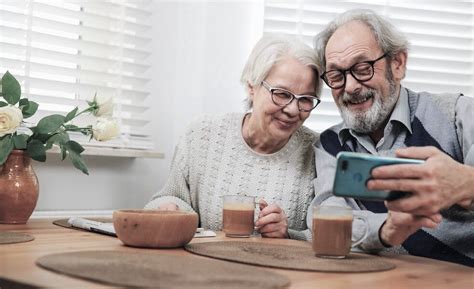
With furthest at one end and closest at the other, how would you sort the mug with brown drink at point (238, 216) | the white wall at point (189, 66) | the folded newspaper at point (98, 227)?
1. the white wall at point (189, 66)
2. the mug with brown drink at point (238, 216)
3. the folded newspaper at point (98, 227)

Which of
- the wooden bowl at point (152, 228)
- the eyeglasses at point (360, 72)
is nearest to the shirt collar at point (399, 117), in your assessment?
the eyeglasses at point (360, 72)

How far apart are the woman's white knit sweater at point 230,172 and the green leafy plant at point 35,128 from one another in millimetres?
305

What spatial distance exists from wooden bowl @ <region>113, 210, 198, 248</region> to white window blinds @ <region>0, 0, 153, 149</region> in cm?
93

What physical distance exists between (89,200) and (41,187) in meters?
0.20

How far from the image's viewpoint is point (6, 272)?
3.06 ft

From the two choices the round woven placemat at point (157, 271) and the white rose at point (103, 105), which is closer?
the round woven placemat at point (157, 271)

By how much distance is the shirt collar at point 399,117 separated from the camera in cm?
184

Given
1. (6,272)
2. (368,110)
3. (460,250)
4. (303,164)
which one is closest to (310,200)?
(303,164)

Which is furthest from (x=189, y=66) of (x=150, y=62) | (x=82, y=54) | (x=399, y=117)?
(x=399, y=117)

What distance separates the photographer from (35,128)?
5.66 ft

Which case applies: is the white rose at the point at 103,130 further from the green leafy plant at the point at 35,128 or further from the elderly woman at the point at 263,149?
the elderly woman at the point at 263,149

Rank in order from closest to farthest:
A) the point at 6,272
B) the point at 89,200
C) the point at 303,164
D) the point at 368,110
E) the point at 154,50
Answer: the point at 6,272 < the point at 368,110 < the point at 303,164 < the point at 89,200 < the point at 154,50

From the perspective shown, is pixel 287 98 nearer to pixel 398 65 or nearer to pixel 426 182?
pixel 398 65

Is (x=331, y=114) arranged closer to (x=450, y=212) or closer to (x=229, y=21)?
(x=229, y=21)
